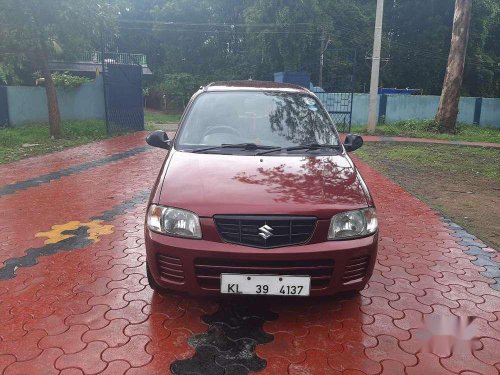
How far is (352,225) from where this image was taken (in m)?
2.90

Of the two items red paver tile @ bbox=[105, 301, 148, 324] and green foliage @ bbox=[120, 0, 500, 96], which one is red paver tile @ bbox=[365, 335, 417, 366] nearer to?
red paver tile @ bbox=[105, 301, 148, 324]

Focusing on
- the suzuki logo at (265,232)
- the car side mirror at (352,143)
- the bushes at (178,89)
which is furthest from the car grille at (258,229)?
the bushes at (178,89)

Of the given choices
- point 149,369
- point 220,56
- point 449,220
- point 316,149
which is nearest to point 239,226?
point 149,369

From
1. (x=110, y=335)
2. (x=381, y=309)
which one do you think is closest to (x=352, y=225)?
(x=381, y=309)

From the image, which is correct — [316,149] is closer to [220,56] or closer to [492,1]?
[220,56]

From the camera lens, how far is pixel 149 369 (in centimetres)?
254

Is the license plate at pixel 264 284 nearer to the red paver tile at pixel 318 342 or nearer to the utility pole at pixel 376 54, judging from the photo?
the red paver tile at pixel 318 342

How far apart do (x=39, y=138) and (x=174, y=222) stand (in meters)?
11.3

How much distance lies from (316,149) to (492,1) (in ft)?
93.5

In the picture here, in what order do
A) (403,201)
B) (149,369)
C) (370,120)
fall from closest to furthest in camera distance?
1. (149,369)
2. (403,201)
3. (370,120)

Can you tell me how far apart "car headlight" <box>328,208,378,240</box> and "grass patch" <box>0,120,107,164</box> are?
8.60 metres

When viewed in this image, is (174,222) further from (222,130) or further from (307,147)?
(307,147)

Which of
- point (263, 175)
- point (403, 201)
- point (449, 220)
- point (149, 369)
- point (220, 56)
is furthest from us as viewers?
point (220, 56)

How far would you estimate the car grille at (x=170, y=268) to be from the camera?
9.13 feet
